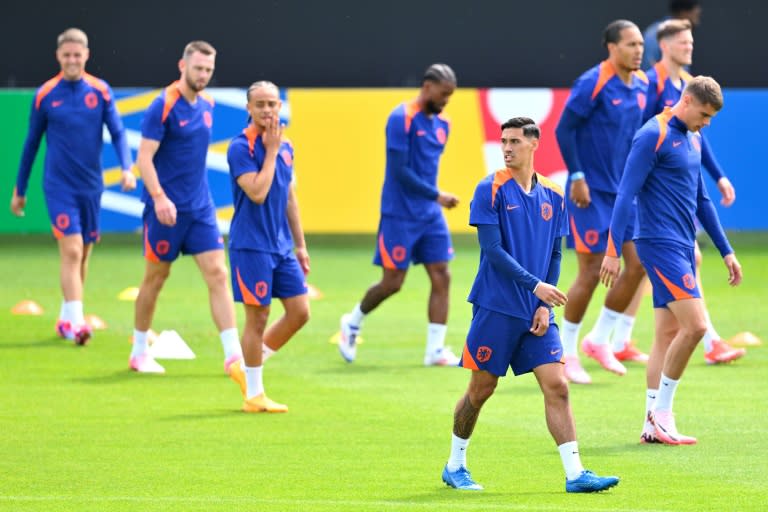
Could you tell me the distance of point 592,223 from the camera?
1248 centimetres

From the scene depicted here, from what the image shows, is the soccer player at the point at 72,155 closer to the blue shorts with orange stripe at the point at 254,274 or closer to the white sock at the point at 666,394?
the blue shorts with orange stripe at the point at 254,274

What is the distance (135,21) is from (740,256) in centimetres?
897

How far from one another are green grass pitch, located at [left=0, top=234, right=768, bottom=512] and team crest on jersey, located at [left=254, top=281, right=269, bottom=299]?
2.64 feet

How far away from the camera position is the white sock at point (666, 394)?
10.0 meters

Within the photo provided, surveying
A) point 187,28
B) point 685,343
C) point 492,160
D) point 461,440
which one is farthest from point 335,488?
point 187,28

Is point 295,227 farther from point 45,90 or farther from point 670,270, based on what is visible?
point 45,90

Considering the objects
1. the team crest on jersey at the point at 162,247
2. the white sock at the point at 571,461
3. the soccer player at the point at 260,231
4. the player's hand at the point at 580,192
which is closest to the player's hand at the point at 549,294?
the white sock at the point at 571,461

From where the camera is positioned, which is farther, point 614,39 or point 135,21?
point 135,21

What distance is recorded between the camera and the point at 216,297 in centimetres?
1253

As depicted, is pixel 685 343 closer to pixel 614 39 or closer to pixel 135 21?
pixel 614 39

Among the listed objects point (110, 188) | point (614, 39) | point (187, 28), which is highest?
point (614, 39)

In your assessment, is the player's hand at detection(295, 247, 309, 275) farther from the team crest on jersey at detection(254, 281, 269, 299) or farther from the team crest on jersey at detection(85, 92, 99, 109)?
the team crest on jersey at detection(85, 92, 99, 109)

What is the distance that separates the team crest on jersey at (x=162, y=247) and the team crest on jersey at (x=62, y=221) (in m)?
1.91

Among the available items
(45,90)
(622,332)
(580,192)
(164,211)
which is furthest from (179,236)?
(622,332)
